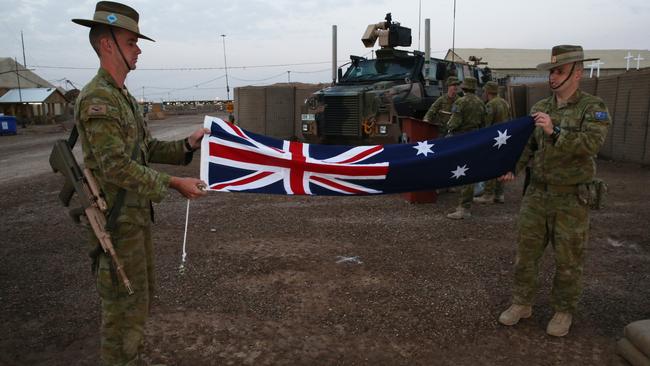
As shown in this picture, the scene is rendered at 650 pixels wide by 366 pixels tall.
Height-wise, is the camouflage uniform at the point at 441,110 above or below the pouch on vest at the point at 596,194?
above

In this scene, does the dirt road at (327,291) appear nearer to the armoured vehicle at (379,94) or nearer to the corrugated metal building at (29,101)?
the armoured vehicle at (379,94)

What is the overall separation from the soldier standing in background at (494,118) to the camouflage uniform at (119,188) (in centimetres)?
564

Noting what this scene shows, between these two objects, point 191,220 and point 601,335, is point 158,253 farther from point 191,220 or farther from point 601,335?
point 601,335

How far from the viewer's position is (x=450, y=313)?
3.57 metres

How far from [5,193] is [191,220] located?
4.23 metres

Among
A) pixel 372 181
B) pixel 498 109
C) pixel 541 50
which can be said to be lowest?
pixel 372 181

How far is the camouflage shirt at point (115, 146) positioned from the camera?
217cm

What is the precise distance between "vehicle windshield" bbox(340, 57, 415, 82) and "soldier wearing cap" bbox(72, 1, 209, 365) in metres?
7.52

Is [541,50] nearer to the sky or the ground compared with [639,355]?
nearer to the sky

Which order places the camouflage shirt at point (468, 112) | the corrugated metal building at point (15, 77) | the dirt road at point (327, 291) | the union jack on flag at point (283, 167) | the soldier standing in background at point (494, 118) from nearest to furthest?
the dirt road at point (327, 291)
the union jack on flag at point (283, 167)
the camouflage shirt at point (468, 112)
the soldier standing in background at point (494, 118)
the corrugated metal building at point (15, 77)

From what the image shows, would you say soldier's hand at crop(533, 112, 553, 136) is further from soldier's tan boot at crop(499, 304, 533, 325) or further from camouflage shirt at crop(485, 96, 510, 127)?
camouflage shirt at crop(485, 96, 510, 127)

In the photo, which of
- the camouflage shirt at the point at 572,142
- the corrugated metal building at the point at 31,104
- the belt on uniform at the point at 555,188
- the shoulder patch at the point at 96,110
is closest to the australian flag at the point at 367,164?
the camouflage shirt at the point at 572,142

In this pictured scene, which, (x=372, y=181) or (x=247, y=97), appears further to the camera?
(x=247, y=97)

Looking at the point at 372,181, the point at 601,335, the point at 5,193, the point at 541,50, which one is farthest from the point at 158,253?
the point at 541,50
